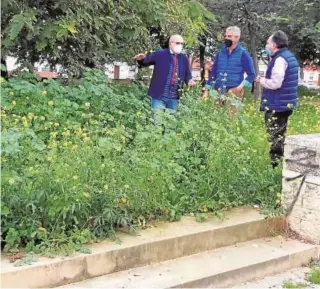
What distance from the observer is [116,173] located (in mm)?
4305

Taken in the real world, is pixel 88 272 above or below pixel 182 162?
below

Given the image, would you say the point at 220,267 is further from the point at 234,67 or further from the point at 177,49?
the point at 177,49

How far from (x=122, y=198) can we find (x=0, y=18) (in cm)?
397

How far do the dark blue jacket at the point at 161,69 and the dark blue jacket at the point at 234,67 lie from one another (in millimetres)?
410

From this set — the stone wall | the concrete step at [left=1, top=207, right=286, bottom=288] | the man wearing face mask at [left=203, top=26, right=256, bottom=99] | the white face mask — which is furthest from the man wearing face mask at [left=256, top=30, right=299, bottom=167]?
the white face mask

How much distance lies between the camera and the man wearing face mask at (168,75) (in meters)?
7.50

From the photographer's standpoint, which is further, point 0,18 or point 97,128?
point 0,18

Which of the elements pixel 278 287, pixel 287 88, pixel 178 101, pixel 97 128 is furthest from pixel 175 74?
pixel 278 287

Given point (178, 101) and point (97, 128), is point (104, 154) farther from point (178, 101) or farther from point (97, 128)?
point (178, 101)

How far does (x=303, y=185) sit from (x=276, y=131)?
1270mm

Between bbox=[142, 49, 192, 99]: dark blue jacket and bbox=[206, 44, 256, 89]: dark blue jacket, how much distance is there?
16.1 inches

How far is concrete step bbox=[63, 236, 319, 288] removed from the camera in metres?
3.88

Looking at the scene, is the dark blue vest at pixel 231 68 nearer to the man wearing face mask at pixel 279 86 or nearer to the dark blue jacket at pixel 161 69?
the dark blue jacket at pixel 161 69

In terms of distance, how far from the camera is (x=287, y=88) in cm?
605
